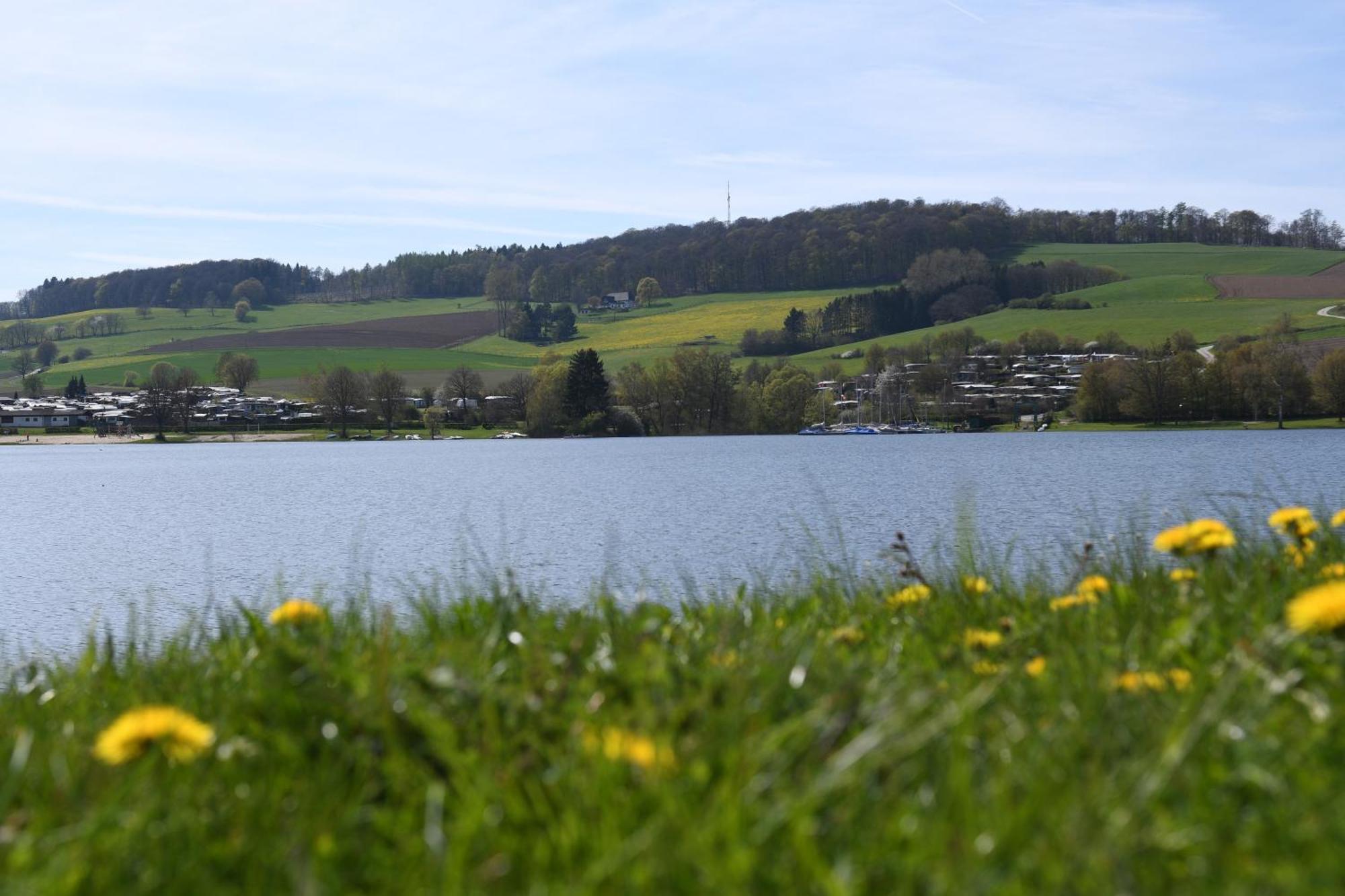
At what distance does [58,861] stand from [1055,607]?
3918 mm

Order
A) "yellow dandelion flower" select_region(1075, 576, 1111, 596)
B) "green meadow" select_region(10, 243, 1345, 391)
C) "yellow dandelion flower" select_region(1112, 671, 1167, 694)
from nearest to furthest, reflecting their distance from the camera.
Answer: "yellow dandelion flower" select_region(1112, 671, 1167, 694) < "yellow dandelion flower" select_region(1075, 576, 1111, 596) < "green meadow" select_region(10, 243, 1345, 391)

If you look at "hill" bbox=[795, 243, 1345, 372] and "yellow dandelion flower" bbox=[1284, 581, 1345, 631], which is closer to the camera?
"yellow dandelion flower" bbox=[1284, 581, 1345, 631]

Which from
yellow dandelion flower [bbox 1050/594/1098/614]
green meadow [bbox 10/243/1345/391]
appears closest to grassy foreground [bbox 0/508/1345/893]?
yellow dandelion flower [bbox 1050/594/1098/614]

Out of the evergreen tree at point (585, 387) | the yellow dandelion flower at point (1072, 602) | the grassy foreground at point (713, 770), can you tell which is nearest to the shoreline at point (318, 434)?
the evergreen tree at point (585, 387)

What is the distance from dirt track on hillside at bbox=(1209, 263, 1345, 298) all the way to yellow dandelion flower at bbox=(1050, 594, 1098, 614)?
159 metres

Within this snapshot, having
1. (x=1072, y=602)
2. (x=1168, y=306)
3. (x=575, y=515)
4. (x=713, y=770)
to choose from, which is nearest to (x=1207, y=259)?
(x=1168, y=306)

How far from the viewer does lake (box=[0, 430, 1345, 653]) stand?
16.8 meters

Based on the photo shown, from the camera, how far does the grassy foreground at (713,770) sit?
2.40m

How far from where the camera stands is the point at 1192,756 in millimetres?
2926

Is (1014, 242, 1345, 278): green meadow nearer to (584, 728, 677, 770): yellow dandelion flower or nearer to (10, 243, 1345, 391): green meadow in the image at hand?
(10, 243, 1345, 391): green meadow

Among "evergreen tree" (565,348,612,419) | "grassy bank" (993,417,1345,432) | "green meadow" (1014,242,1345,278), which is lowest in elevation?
"grassy bank" (993,417,1345,432)

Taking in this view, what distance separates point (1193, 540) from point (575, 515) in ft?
111

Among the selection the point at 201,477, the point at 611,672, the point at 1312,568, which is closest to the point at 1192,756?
the point at 611,672

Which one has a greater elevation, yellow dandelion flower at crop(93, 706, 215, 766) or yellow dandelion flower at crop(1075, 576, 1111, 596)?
yellow dandelion flower at crop(93, 706, 215, 766)
